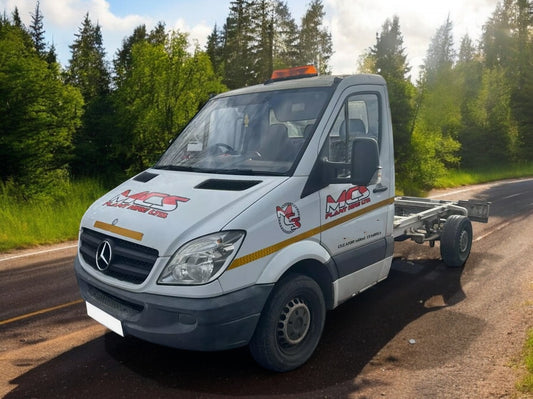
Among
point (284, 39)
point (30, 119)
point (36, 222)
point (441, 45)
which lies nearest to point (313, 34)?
point (284, 39)

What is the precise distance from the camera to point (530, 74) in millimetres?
41625

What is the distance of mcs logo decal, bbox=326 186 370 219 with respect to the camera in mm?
3898

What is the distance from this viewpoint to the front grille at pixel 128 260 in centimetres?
326

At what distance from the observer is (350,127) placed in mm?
4270

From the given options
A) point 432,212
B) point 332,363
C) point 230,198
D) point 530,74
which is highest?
point 530,74

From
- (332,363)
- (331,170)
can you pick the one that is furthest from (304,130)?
(332,363)

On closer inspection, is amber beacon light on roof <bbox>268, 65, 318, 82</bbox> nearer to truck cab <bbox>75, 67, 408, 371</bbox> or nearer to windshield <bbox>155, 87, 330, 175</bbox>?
truck cab <bbox>75, 67, 408, 371</bbox>

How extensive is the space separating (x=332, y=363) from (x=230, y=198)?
1.79 m

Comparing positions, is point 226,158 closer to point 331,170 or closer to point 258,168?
point 258,168

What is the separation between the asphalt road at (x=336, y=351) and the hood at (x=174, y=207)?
1.23m

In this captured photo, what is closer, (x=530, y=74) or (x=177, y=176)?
(x=177, y=176)

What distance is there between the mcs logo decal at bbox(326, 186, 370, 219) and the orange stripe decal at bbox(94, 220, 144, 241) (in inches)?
63.9

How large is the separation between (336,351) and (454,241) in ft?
10.9

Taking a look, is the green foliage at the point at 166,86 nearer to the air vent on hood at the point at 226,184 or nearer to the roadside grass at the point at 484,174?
the roadside grass at the point at 484,174
